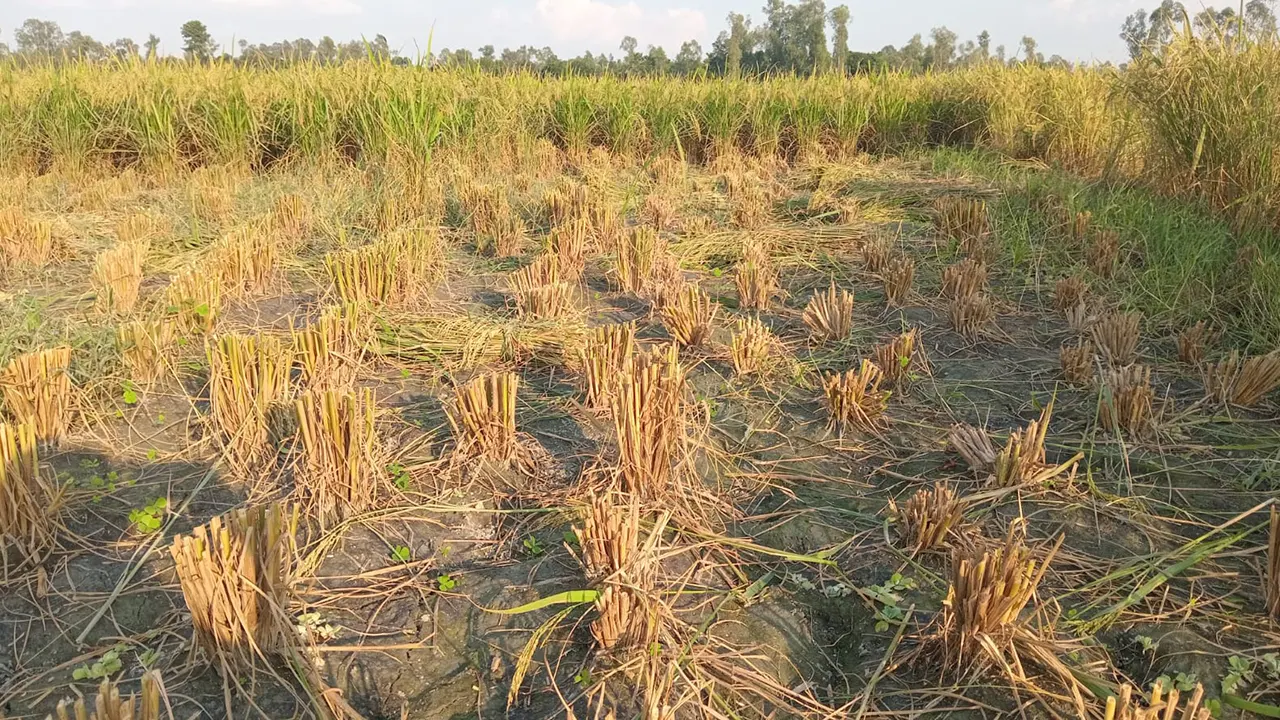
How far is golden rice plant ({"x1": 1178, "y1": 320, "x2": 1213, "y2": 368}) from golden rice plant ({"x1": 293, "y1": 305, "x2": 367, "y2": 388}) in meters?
3.49

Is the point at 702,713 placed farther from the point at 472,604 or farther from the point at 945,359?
the point at 945,359

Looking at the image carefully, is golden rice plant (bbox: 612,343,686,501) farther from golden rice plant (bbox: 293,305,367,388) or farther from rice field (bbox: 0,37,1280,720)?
golden rice plant (bbox: 293,305,367,388)

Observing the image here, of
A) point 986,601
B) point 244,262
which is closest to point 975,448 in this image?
point 986,601

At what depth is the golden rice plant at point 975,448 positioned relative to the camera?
233 centimetres

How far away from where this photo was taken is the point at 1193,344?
312 centimetres

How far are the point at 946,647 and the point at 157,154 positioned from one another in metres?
7.84

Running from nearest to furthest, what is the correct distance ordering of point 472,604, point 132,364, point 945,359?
point 472,604
point 132,364
point 945,359

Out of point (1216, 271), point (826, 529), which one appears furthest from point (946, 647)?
point (1216, 271)

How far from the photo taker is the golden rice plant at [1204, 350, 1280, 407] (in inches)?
107

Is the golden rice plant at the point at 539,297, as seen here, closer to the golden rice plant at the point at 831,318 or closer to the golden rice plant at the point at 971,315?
A: the golden rice plant at the point at 831,318

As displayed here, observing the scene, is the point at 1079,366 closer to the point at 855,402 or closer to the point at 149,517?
the point at 855,402

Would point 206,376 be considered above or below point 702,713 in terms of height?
above

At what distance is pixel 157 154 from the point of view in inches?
268

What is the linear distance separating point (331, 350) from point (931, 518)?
232 centimetres
